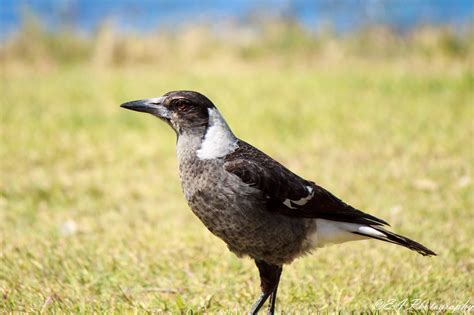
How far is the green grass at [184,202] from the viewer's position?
3.24 metres

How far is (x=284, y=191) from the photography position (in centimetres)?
288

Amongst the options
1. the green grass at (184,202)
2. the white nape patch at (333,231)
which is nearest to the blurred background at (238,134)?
the green grass at (184,202)

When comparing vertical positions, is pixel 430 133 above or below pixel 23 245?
above

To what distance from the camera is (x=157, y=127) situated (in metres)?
6.84

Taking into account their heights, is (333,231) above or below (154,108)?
below

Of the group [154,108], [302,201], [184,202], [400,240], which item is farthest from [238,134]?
[400,240]

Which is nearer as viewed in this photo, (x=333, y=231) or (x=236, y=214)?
(x=236, y=214)

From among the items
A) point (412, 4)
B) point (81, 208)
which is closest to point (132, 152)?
point (81, 208)

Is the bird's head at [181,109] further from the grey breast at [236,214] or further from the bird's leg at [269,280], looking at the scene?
the bird's leg at [269,280]

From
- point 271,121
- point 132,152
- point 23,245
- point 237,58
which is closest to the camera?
point 23,245

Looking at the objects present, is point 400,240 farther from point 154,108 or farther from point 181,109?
point 154,108

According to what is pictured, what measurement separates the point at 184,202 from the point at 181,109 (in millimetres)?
1972

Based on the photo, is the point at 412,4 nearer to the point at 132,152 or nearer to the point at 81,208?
the point at 132,152

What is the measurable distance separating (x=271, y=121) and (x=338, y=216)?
3.87 metres
